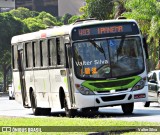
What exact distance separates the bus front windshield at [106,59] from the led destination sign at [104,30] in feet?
0.88

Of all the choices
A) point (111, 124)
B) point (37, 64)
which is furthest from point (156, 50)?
point (111, 124)

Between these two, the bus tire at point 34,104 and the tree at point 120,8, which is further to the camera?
the tree at point 120,8

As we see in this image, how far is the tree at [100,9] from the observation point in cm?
8431

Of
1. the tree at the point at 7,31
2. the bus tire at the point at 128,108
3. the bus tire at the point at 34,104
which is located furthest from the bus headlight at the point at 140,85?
the tree at the point at 7,31

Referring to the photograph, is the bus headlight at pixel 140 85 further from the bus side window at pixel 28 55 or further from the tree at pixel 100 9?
the tree at pixel 100 9

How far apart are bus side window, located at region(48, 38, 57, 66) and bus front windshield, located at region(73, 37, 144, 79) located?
1.80 metres

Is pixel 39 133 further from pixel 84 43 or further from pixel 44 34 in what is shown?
pixel 44 34

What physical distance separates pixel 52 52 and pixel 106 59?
2744mm

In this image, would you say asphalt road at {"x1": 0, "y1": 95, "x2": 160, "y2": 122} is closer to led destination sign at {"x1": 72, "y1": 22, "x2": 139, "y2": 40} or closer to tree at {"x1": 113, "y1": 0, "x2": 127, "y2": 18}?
led destination sign at {"x1": 72, "y1": 22, "x2": 139, "y2": 40}

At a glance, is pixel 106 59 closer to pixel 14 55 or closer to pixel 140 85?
pixel 140 85

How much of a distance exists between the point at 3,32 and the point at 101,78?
214 feet

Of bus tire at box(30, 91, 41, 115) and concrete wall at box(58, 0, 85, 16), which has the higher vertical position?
bus tire at box(30, 91, 41, 115)

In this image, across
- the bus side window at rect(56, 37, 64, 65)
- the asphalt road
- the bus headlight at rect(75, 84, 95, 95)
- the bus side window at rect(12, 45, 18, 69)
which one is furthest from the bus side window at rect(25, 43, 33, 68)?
the bus headlight at rect(75, 84, 95, 95)

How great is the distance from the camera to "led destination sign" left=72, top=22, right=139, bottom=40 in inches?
1059
